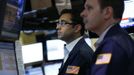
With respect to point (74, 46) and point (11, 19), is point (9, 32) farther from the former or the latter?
point (74, 46)

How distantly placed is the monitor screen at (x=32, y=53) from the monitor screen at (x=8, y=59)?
250 cm

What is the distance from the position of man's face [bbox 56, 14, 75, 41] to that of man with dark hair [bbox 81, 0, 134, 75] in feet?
3.96

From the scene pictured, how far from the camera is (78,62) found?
3.09 metres

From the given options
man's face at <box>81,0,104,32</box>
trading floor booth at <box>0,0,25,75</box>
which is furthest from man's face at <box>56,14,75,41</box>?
man's face at <box>81,0,104,32</box>

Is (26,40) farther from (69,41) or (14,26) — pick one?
(14,26)

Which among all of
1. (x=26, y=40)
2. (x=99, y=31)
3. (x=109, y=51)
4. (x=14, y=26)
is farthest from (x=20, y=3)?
(x=26, y=40)

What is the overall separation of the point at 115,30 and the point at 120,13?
150mm

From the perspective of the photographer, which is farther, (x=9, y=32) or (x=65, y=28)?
(x=65, y=28)

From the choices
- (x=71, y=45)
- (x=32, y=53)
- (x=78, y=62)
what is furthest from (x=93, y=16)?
(x=32, y=53)

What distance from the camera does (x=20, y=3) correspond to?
8.98 ft

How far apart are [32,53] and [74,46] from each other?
6.95 ft

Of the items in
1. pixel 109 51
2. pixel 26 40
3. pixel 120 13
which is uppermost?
pixel 120 13

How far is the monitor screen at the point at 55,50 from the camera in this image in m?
5.44

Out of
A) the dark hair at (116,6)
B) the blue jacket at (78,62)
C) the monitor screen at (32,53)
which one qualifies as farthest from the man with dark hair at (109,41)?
the monitor screen at (32,53)
